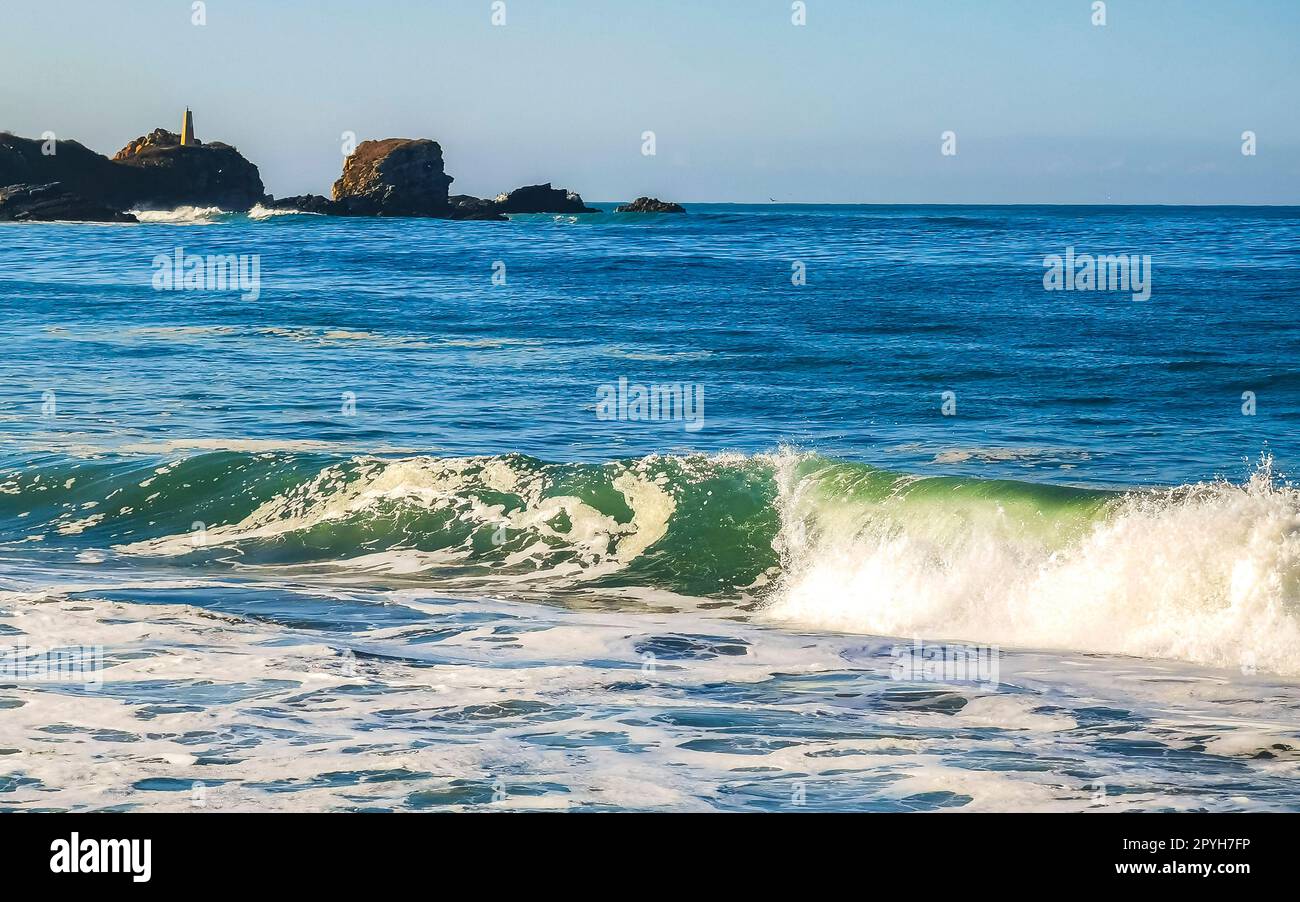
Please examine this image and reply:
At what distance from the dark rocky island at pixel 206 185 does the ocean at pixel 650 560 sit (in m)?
84.2

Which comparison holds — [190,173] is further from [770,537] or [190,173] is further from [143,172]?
[770,537]

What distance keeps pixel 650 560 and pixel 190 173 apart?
12738 centimetres

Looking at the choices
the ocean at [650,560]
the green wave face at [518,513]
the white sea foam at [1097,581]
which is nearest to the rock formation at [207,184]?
the ocean at [650,560]

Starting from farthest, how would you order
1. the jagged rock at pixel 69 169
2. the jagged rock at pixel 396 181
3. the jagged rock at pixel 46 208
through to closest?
1. the jagged rock at pixel 69 169
2. the jagged rock at pixel 396 181
3. the jagged rock at pixel 46 208

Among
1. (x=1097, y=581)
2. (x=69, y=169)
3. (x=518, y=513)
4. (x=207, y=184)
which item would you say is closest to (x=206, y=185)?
(x=207, y=184)

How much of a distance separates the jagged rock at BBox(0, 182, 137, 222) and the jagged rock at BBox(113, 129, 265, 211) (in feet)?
55.0

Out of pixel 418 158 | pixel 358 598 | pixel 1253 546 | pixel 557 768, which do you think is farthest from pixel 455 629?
pixel 418 158

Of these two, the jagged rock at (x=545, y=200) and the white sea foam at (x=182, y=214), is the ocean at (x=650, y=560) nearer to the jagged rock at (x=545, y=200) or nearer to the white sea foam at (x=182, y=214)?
the white sea foam at (x=182, y=214)

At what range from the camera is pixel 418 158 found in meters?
119

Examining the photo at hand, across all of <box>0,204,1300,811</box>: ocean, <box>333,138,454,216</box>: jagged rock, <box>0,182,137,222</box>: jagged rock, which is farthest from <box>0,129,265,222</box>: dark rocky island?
<box>0,204,1300,811</box>: ocean

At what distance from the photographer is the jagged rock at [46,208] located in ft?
343

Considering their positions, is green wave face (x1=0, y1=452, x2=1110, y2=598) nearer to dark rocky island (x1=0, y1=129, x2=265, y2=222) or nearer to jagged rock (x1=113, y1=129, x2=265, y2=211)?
dark rocky island (x1=0, y1=129, x2=265, y2=222)

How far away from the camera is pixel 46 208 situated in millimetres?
105750

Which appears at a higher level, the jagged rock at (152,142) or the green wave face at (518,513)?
the jagged rock at (152,142)
